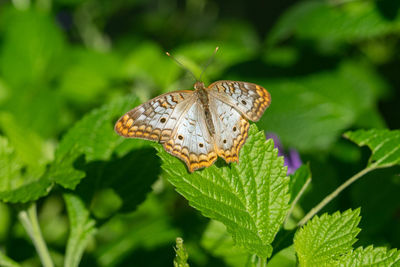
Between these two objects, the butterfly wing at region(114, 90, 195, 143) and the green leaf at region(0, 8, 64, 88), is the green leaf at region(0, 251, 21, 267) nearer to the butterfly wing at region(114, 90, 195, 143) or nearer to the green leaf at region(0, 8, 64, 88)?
the butterfly wing at region(114, 90, 195, 143)

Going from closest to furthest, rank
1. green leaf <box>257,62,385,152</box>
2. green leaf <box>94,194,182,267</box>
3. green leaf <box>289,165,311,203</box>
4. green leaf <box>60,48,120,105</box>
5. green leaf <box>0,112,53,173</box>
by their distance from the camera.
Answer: green leaf <box>289,165,311,203</box> → green leaf <box>94,194,182,267</box> → green leaf <box>0,112,53,173</box> → green leaf <box>257,62,385,152</box> → green leaf <box>60,48,120,105</box>

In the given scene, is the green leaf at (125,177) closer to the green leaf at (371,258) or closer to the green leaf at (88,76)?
the green leaf at (371,258)

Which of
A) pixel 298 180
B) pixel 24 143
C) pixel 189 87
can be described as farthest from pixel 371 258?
pixel 189 87

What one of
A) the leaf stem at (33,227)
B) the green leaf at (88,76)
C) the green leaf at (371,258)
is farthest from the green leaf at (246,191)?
the green leaf at (88,76)

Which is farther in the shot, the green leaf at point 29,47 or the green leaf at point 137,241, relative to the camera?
the green leaf at point 29,47

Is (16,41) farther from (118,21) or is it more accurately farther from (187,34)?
(118,21)

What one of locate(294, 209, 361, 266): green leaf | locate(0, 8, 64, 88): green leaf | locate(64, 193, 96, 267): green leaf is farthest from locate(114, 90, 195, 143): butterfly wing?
locate(0, 8, 64, 88): green leaf
